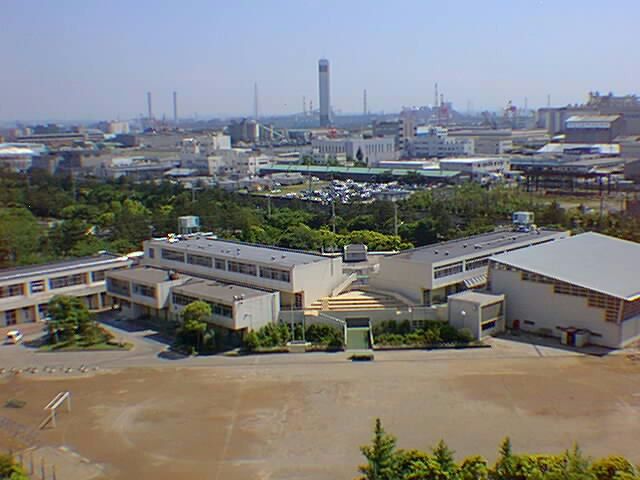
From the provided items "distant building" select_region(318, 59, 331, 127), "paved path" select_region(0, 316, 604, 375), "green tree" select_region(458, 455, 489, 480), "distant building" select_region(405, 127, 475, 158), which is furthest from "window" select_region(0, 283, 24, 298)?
"distant building" select_region(318, 59, 331, 127)

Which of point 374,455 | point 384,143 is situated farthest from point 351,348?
point 384,143

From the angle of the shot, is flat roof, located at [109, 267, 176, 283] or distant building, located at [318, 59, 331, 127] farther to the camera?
distant building, located at [318, 59, 331, 127]

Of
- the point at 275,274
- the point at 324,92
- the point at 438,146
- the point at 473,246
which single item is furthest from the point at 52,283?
the point at 324,92

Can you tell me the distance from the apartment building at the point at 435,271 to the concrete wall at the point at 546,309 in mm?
542

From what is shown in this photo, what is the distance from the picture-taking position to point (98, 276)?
1000 cm

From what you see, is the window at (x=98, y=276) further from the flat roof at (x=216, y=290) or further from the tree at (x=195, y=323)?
the tree at (x=195, y=323)

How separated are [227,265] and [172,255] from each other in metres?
1.16

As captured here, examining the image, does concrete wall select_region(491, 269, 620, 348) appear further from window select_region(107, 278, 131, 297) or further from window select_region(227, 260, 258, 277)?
window select_region(107, 278, 131, 297)

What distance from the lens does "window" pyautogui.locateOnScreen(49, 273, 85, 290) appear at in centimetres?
953

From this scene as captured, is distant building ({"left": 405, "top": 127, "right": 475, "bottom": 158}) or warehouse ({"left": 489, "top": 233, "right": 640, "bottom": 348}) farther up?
distant building ({"left": 405, "top": 127, "right": 475, "bottom": 158})

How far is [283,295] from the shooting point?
27.9 ft

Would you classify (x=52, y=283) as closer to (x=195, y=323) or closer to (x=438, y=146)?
(x=195, y=323)

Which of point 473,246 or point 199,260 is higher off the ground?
point 473,246

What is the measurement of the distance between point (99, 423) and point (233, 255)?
361cm
